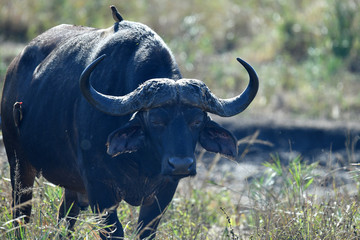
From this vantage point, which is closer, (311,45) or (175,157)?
(175,157)

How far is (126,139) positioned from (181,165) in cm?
50

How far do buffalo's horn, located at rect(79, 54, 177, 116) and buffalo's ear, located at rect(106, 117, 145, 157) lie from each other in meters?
0.12

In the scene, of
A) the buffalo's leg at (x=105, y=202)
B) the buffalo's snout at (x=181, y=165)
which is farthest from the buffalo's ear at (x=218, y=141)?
the buffalo's leg at (x=105, y=202)

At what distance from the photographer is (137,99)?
14.6 feet

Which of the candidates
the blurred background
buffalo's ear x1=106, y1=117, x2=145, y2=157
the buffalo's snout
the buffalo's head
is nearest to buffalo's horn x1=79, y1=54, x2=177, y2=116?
the buffalo's head

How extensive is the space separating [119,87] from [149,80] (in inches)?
16.9

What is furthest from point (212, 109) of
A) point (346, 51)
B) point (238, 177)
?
point (346, 51)

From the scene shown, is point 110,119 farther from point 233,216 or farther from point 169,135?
Result: point 233,216

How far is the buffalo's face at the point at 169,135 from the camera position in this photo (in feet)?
14.1

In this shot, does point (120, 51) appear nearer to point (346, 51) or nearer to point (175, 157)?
point (175, 157)

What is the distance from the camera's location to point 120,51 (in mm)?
5023

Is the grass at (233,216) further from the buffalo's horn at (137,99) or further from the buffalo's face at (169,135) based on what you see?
the buffalo's horn at (137,99)

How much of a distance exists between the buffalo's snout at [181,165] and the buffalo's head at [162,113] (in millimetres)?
21

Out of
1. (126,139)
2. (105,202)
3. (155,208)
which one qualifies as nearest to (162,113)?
(126,139)
